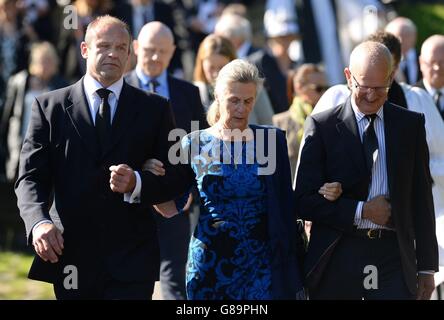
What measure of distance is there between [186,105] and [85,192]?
2143mm

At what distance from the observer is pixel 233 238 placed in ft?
20.0

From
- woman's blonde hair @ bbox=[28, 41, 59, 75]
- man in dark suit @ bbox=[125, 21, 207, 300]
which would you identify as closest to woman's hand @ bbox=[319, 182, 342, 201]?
man in dark suit @ bbox=[125, 21, 207, 300]

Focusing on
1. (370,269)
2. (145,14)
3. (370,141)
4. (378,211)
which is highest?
(145,14)

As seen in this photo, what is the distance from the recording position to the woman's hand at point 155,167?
6285 mm

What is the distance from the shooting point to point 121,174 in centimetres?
610

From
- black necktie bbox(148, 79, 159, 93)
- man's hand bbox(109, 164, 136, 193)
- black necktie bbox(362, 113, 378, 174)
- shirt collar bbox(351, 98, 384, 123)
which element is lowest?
man's hand bbox(109, 164, 136, 193)

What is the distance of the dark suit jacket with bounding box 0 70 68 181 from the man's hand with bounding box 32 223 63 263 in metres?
5.94

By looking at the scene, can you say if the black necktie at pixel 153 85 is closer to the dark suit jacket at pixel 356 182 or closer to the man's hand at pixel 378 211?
the dark suit jacket at pixel 356 182

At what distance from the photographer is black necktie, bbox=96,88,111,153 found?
249 inches

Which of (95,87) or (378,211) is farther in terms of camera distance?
(95,87)

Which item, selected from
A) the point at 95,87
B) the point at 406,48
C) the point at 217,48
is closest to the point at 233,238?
the point at 95,87

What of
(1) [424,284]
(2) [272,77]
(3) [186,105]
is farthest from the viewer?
(2) [272,77]

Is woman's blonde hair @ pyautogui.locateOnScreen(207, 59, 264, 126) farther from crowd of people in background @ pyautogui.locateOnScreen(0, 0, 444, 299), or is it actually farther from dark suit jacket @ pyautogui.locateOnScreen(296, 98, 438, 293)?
dark suit jacket @ pyautogui.locateOnScreen(296, 98, 438, 293)

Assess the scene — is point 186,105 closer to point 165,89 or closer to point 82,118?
point 165,89
